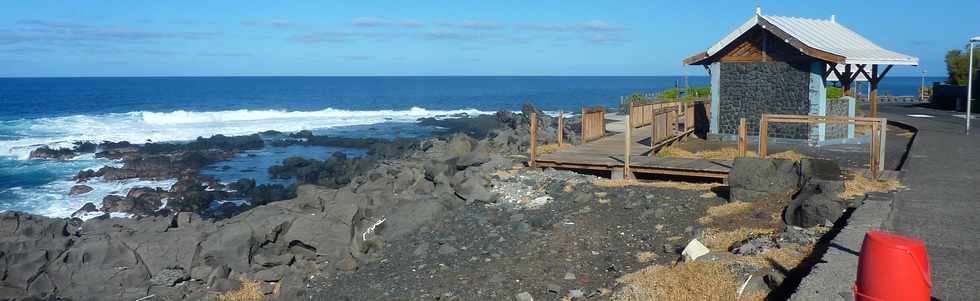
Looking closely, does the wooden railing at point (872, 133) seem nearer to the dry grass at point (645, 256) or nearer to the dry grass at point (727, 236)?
the dry grass at point (727, 236)

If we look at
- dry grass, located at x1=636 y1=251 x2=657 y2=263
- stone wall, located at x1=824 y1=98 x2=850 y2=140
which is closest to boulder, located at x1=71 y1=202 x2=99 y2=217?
dry grass, located at x1=636 y1=251 x2=657 y2=263

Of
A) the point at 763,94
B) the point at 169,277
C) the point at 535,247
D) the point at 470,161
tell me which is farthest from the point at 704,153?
the point at 169,277

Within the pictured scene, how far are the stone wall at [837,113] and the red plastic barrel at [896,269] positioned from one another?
16.0 m

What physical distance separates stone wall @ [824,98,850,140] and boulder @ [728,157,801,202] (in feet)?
27.5

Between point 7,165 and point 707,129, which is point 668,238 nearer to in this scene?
point 707,129

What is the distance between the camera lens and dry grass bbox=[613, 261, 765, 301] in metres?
7.59

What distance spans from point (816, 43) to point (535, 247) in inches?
465

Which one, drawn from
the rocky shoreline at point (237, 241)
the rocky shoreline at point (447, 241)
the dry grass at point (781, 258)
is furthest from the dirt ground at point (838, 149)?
the dry grass at point (781, 258)

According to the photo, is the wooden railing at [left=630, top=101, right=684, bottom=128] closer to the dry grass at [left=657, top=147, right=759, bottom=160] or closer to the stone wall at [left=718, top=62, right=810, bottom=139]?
the stone wall at [left=718, top=62, right=810, bottom=139]

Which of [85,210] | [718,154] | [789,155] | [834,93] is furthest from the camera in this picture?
[834,93]

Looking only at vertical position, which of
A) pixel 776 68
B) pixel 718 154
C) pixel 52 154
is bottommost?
pixel 52 154

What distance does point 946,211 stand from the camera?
10.6 m

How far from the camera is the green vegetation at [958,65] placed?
4241 centimetres

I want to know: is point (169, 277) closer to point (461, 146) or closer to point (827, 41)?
point (461, 146)
